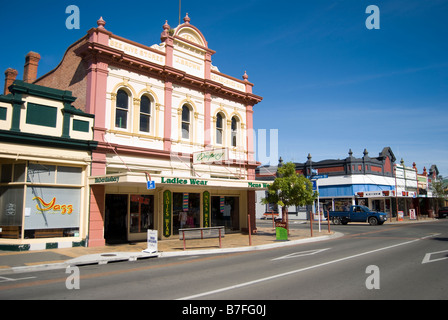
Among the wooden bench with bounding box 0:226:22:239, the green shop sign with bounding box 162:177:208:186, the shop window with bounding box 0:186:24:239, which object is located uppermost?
the green shop sign with bounding box 162:177:208:186

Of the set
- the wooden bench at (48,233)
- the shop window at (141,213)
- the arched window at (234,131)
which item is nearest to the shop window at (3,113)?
the wooden bench at (48,233)

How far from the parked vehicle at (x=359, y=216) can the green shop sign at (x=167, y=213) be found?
20.0 m

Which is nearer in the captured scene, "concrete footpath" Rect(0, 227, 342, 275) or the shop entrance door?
"concrete footpath" Rect(0, 227, 342, 275)

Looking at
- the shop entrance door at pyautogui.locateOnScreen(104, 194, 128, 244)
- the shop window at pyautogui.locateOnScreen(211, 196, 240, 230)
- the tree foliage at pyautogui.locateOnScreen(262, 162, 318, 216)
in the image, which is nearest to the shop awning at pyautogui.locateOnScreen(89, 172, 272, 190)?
the shop entrance door at pyautogui.locateOnScreen(104, 194, 128, 244)

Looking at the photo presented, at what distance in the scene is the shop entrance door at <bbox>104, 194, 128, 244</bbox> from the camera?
57.2 feet

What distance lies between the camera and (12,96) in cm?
1440

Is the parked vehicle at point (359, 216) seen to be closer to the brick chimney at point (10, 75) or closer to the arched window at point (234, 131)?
the arched window at point (234, 131)

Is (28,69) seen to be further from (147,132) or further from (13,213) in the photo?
(13,213)

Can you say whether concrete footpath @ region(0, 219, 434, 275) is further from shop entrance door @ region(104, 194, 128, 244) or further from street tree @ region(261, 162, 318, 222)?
street tree @ region(261, 162, 318, 222)

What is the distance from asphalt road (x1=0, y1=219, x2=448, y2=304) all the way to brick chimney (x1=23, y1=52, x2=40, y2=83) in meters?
16.5

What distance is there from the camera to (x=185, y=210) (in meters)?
20.5

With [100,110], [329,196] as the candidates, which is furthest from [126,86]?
[329,196]

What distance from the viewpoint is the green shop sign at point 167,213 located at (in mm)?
19047
